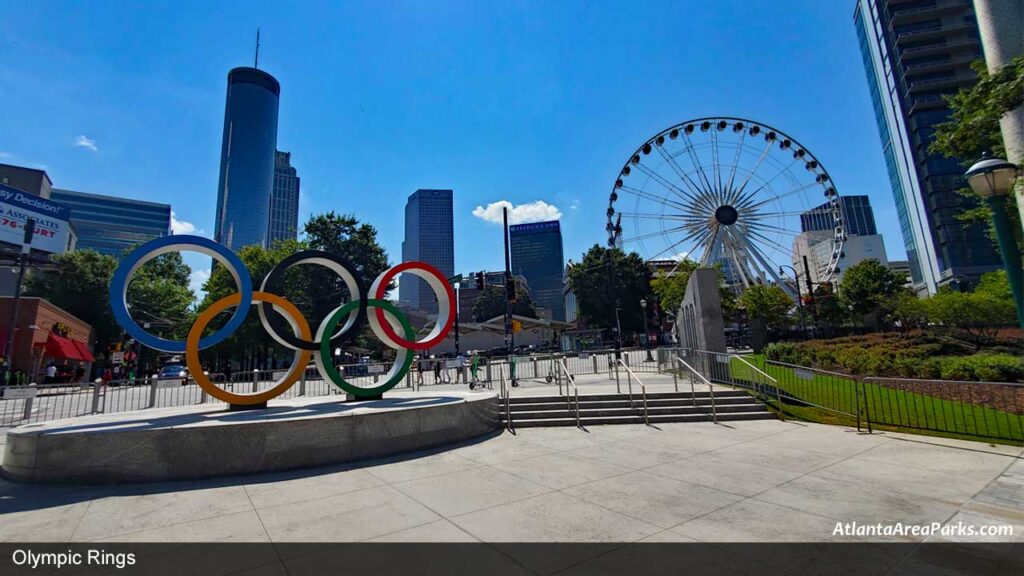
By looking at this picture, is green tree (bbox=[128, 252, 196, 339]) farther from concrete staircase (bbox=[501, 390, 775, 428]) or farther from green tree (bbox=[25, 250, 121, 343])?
concrete staircase (bbox=[501, 390, 775, 428])

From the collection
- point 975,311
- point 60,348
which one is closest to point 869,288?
point 975,311

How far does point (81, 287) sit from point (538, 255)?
153428mm

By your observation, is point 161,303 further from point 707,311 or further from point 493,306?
point 493,306

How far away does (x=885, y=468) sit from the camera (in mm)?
6648

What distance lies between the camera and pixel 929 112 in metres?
69.1

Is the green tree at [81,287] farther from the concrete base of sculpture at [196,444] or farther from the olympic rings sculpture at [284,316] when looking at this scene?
the concrete base of sculpture at [196,444]

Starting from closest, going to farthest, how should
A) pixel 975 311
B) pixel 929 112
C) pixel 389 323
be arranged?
1. pixel 389 323
2. pixel 975 311
3. pixel 929 112

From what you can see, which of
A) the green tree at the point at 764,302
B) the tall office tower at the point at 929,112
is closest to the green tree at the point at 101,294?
the green tree at the point at 764,302

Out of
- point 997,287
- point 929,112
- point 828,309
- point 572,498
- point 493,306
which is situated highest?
point 929,112

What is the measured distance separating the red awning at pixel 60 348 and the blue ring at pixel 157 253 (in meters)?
32.4

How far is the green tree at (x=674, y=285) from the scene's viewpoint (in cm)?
4469
